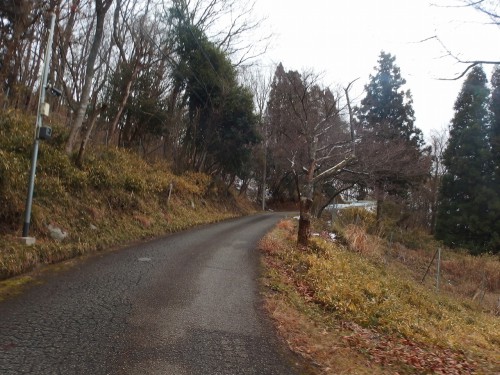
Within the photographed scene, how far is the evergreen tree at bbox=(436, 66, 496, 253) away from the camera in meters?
24.8

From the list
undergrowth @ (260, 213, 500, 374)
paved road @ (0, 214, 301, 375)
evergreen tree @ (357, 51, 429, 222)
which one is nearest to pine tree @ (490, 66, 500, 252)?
evergreen tree @ (357, 51, 429, 222)

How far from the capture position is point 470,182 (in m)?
26.0

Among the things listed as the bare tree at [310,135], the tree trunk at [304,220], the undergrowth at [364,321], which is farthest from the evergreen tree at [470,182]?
the tree trunk at [304,220]

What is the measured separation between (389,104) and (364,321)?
26.0 m

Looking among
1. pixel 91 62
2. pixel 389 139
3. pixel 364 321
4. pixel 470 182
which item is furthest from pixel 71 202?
pixel 470 182

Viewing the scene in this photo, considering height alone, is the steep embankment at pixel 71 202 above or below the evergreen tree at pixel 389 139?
below

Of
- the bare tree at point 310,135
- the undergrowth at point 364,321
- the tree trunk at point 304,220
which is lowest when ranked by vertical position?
the undergrowth at point 364,321

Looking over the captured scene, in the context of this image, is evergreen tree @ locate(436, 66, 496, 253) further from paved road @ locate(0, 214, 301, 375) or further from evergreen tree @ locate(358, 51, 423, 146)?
paved road @ locate(0, 214, 301, 375)

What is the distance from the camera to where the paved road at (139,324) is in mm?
3740

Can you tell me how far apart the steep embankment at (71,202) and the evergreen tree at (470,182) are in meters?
18.9

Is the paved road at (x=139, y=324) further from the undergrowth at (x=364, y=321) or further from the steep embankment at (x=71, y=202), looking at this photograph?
the steep embankment at (x=71, y=202)

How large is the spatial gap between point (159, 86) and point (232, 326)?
17970 millimetres

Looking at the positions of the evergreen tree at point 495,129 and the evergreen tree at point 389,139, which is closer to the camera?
the evergreen tree at point 389,139

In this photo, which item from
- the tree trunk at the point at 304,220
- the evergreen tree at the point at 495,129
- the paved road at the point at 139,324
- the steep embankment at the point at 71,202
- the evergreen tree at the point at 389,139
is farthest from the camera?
the evergreen tree at the point at 495,129
